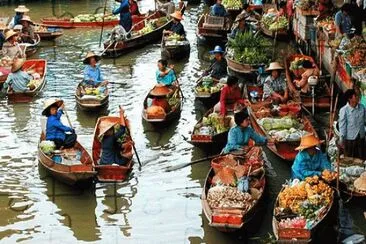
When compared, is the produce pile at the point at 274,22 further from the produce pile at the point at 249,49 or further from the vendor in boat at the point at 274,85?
the vendor in boat at the point at 274,85

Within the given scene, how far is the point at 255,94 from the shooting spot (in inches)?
620

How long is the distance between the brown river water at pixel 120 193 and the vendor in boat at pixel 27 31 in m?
3.27

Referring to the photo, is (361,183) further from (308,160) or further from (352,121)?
(352,121)

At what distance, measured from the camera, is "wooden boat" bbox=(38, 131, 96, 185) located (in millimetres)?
12312

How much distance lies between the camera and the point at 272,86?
1550 centimetres

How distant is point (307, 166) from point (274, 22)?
1161 cm

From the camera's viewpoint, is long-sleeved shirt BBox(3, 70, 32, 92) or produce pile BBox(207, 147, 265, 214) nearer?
produce pile BBox(207, 147, 265, 214)

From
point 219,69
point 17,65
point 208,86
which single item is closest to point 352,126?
point 208,86

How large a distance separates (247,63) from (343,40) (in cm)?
309

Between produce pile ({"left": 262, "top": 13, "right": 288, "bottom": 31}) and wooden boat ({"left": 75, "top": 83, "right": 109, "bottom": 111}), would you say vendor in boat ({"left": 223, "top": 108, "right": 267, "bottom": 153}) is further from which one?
produce pile ({"left": 262, "top": 13, "right": 288, "bottom": 31})

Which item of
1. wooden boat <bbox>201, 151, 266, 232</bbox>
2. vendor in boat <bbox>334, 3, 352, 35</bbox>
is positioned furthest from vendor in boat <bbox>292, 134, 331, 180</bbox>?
vendor in boat <bbox>334, 3, 352, 35</bbox>

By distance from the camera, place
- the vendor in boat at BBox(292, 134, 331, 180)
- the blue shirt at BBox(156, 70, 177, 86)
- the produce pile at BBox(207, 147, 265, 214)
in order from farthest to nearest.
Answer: the blue shirt at BBox(156, 70, 177, 86)
the vendor in boat at BBox(292, 134, 331, 180)
the produce pile at BBox(207, 147, 265, 214)

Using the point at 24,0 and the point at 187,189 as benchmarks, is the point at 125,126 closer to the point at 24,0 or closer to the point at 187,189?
the point at 187,189

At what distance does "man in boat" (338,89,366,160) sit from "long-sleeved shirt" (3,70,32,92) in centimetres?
809
